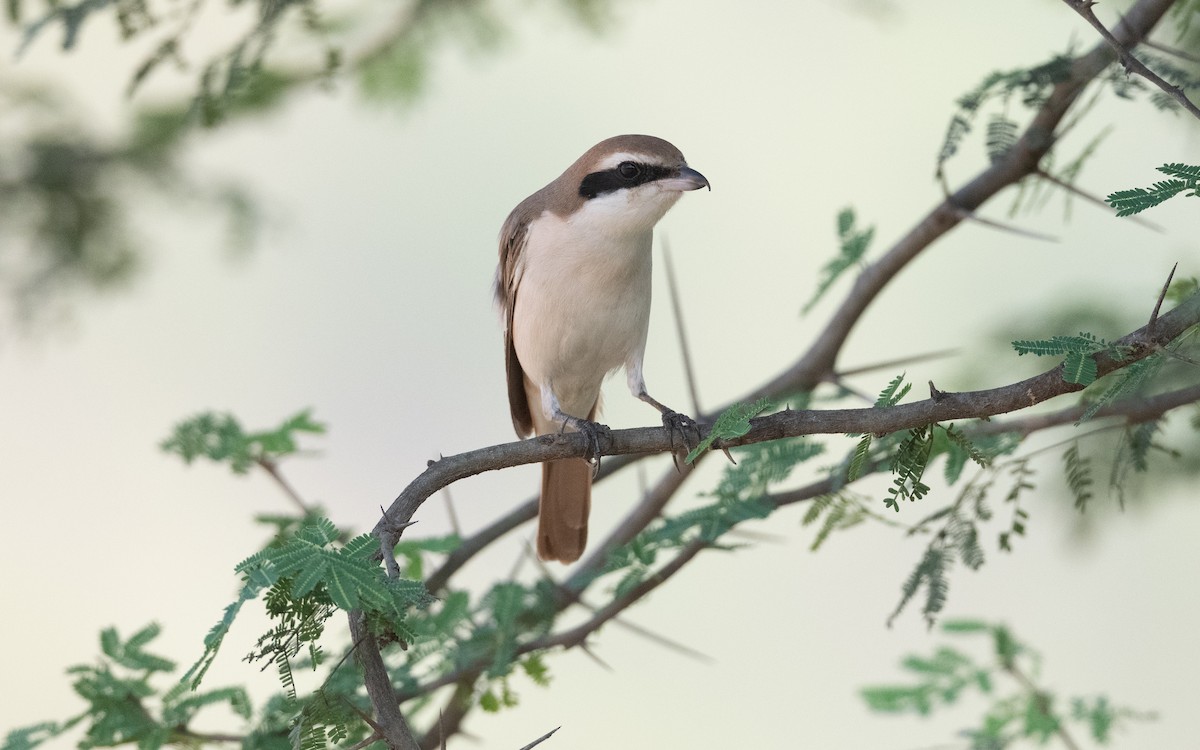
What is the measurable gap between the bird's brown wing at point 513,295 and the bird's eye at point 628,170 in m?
0.44

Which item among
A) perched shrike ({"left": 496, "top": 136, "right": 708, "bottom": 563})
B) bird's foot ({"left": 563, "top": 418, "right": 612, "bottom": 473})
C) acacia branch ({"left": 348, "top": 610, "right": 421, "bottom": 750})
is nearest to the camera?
acacia branch ({"left": 348, "top": 610, "right": 421, "bottom": 750})

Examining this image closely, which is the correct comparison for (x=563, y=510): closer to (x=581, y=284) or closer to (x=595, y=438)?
(x=581, y=284)

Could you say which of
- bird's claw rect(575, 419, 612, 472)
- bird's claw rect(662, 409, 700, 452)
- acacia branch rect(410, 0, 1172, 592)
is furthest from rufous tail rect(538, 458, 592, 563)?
bird's claw rect(575, 419, 612, 472)

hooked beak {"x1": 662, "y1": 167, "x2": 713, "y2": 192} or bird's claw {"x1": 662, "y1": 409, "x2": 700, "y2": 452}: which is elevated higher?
hooked beak {"x1": 662, "y1": 167, "x2": 713, "y2": 192}

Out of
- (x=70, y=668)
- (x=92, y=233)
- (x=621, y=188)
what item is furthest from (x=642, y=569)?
(x=92, y=233)

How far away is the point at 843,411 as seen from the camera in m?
1.94

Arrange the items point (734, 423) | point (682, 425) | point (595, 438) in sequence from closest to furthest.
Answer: point (734, 423) < point (595, 438) < point (682, 425)

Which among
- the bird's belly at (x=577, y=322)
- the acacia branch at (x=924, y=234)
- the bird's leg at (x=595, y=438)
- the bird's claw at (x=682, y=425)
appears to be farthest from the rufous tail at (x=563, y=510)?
the bird's claw at (x=682, y=425)

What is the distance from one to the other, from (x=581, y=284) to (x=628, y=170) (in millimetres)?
345

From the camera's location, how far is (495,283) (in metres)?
4.01

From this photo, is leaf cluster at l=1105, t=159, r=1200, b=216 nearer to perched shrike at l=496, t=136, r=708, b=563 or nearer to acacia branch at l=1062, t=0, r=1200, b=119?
acacia branch at l=1062, t=0, r=1200, b=119

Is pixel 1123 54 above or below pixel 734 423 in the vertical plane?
above

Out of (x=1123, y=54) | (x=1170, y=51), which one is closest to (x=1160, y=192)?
(x=1123, y=54)

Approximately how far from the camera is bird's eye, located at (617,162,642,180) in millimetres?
3316
